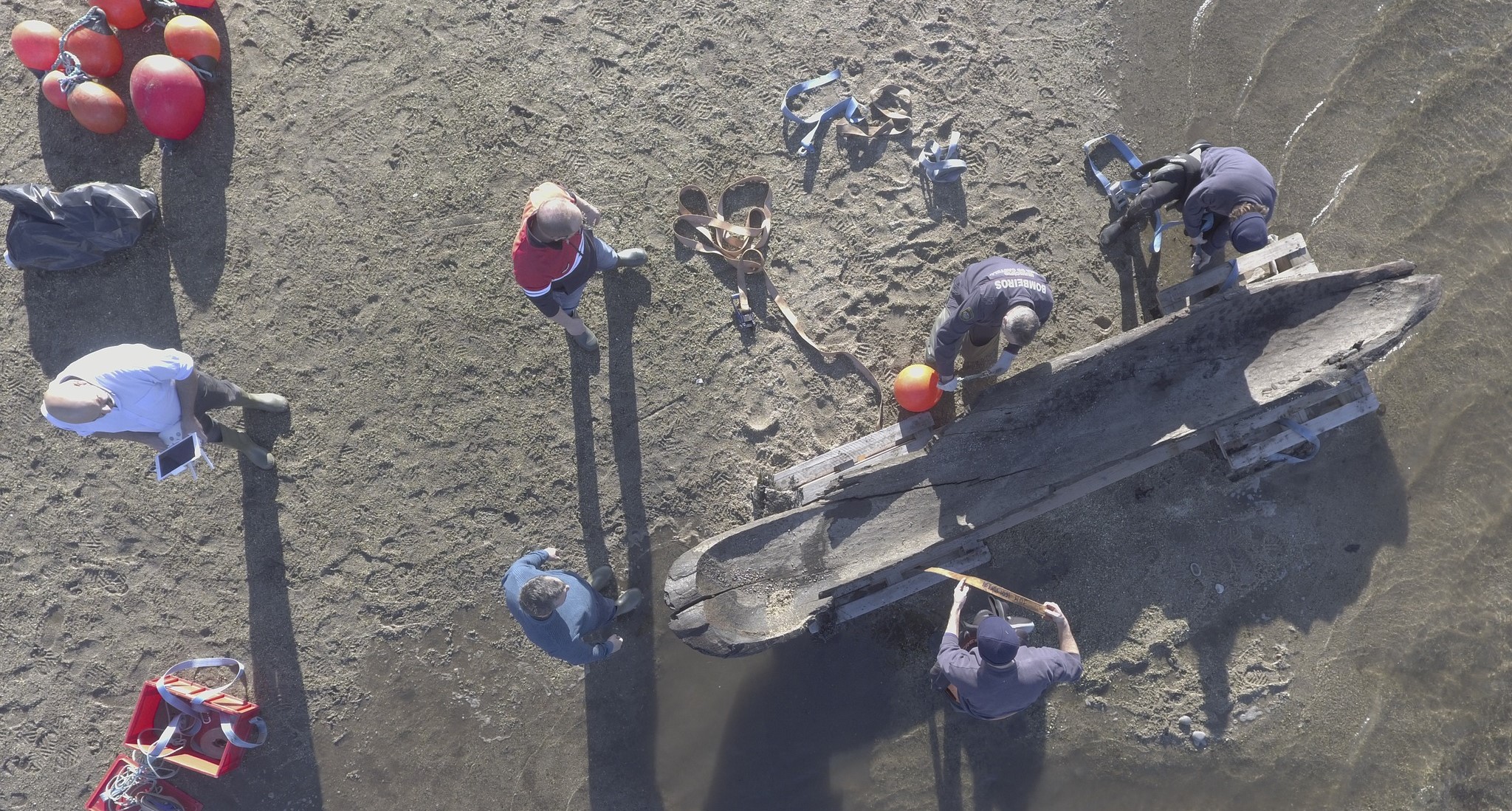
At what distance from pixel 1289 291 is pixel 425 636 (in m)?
6.32

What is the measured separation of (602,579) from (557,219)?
2.58 meters

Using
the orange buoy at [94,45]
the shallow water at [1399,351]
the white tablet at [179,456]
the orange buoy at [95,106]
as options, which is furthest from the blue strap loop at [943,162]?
the orange buoy at [94,45]

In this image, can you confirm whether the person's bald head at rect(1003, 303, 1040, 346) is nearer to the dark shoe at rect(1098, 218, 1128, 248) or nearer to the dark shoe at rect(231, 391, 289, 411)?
the dark shoe at rect(1098, 218, 1128, 248)

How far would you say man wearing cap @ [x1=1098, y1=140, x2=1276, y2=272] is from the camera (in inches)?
176

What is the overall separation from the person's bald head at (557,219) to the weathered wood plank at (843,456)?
2.09 m

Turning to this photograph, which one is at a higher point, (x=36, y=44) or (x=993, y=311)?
(x=36, y=44)

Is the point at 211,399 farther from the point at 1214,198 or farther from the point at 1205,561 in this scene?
the point at 1205,561

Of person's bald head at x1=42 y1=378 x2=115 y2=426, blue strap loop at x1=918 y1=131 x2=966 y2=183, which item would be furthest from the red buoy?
blue strap loop at x1=918 y1=131 x2=966 y2=183

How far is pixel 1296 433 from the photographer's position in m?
5.14

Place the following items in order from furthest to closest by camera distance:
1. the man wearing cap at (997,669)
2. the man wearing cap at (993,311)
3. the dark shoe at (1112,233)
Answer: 1. the dark shoe at (1112,233)
2. the man wearing cap at (997,669)
3. the man wearing cap at (993,311)

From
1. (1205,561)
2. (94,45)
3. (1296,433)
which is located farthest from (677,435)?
(94,45)

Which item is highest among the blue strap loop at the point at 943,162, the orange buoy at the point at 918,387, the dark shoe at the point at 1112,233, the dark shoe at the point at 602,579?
the blue strap loop at the point at 943,162

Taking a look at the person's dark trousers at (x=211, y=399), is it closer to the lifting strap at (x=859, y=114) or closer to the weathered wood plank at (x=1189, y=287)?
the lifting strap at (x=859, y=114)

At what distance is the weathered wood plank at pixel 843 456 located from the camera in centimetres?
505
